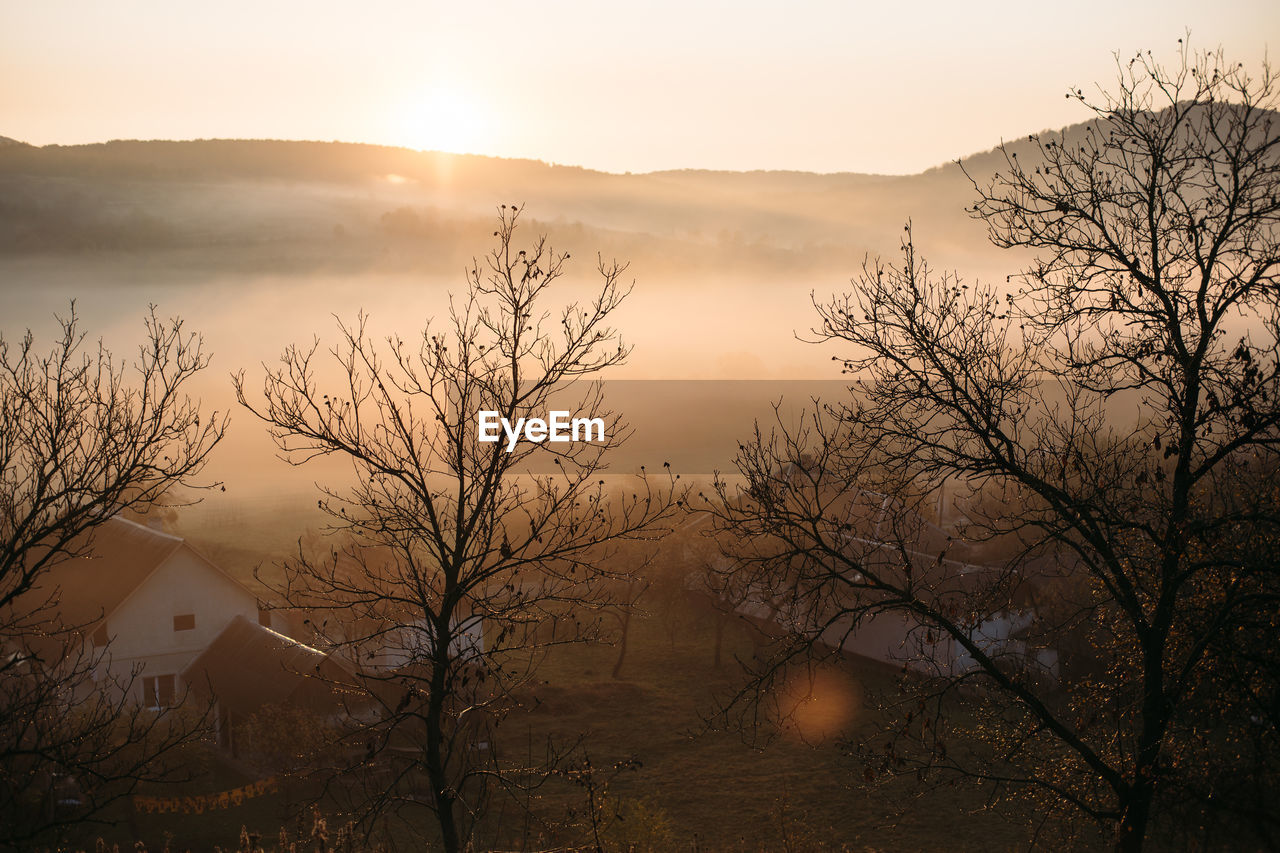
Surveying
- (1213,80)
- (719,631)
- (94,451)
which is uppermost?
(1213,80)

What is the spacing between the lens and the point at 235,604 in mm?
34406

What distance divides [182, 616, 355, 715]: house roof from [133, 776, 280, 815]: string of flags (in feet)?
10.6

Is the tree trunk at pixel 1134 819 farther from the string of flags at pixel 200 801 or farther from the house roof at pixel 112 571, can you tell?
the house roof at pixel 112 571

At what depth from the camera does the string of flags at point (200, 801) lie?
23688 mm

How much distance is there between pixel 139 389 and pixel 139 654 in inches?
969

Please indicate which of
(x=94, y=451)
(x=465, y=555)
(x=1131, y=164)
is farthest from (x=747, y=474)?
(x=94, y=451)

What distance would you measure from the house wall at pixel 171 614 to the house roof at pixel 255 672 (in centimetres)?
152

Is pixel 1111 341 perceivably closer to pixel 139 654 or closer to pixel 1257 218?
pixel 1257 218

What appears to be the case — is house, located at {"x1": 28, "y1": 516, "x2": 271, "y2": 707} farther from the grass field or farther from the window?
the grass field

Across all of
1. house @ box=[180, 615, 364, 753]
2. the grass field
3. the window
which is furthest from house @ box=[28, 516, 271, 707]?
the grass field

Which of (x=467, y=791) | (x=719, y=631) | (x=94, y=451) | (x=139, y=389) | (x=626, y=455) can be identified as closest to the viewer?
(x=94, y=451)

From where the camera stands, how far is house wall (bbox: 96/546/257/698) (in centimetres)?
3206

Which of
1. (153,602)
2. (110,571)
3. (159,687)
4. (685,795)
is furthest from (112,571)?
(685,795)

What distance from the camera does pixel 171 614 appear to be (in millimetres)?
Answer: 33000
